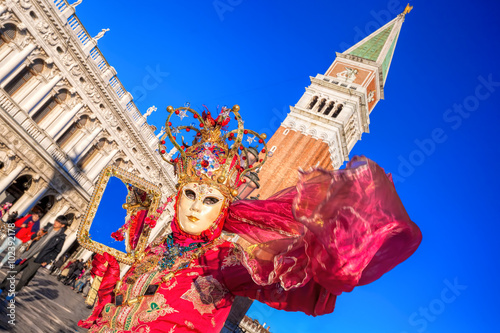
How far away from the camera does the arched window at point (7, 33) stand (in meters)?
16.7

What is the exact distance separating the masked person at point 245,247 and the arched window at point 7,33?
16.8 meters

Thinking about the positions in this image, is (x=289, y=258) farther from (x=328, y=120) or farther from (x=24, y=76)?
(x=328, y=120)

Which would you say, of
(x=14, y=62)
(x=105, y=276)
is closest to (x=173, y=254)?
(x=105, y=276)

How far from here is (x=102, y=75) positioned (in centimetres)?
2136

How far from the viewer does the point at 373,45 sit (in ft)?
138

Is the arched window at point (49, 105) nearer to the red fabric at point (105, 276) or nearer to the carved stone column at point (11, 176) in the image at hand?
the carved stone column at point (11, 176)

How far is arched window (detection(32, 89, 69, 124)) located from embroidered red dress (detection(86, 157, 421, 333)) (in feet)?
60.5

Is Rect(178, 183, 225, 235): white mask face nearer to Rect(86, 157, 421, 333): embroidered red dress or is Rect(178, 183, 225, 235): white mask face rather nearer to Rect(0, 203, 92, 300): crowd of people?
Rect(86, 157, 421, 333): embroidered red dress

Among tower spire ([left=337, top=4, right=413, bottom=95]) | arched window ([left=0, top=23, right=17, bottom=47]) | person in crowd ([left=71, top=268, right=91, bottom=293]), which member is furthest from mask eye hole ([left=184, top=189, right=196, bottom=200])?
tower spire ([left=337, top=4, right=413, bottom=95])

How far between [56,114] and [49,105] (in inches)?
22.5

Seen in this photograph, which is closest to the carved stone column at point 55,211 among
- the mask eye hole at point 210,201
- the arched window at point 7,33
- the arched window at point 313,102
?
the arched window at point 7,33

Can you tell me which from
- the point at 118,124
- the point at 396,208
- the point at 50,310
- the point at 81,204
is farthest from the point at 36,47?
the point at 396,208

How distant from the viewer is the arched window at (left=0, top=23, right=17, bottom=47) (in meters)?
16.7

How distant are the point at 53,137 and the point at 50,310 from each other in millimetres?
14321
